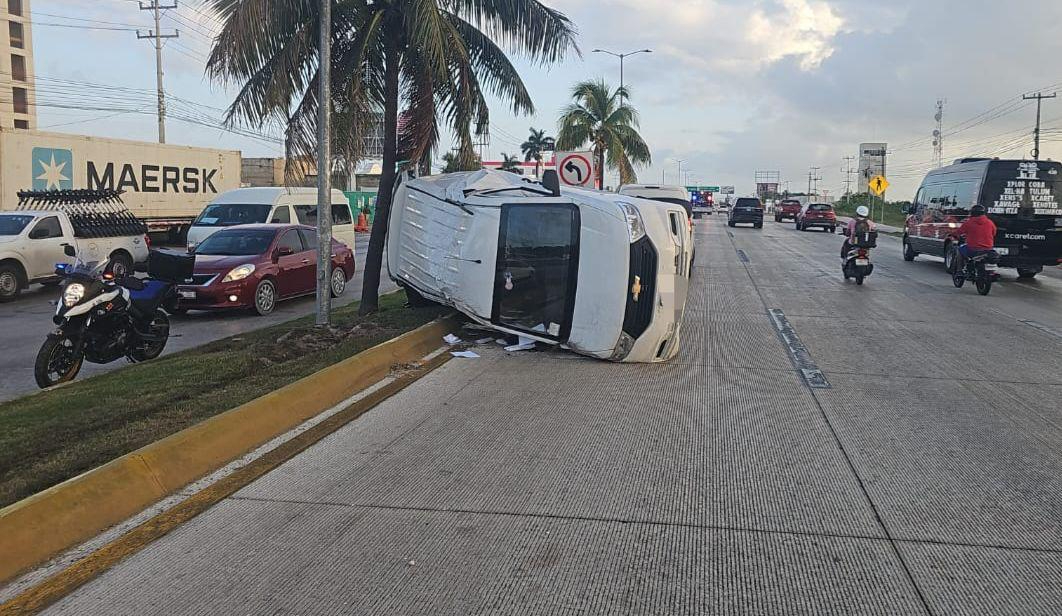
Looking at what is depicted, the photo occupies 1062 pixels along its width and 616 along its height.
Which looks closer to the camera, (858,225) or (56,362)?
(56,362)

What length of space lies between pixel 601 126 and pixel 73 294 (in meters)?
29.6

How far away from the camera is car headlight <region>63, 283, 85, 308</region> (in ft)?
27.2

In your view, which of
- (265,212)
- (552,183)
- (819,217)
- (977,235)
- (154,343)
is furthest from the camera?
(819,217)

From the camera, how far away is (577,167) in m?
17.9

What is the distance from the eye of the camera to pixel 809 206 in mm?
46250

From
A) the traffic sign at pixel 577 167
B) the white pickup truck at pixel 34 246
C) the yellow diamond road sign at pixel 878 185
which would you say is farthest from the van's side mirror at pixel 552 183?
the yellow diamond road sign at pixel 878 185

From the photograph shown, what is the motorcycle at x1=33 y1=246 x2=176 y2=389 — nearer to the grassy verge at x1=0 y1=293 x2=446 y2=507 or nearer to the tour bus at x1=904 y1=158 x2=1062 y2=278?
the grassy verge at x1=0 y1=293 x2=446 y2=507

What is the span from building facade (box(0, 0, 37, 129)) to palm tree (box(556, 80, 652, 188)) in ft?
163

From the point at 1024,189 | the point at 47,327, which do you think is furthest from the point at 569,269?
the point at 1024,189

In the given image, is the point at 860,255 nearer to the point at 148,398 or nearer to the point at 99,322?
the point at 99,322

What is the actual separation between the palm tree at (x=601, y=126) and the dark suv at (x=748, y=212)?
15604 mm

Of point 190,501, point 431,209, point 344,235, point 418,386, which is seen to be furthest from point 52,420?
point 344,235

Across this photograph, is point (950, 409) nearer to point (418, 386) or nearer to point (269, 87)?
point (418, 386)

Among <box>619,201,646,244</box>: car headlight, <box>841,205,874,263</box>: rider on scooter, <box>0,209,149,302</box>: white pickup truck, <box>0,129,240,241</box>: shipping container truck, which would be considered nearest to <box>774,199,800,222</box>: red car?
<box>0,129,240,241</box>: shipping container truck
